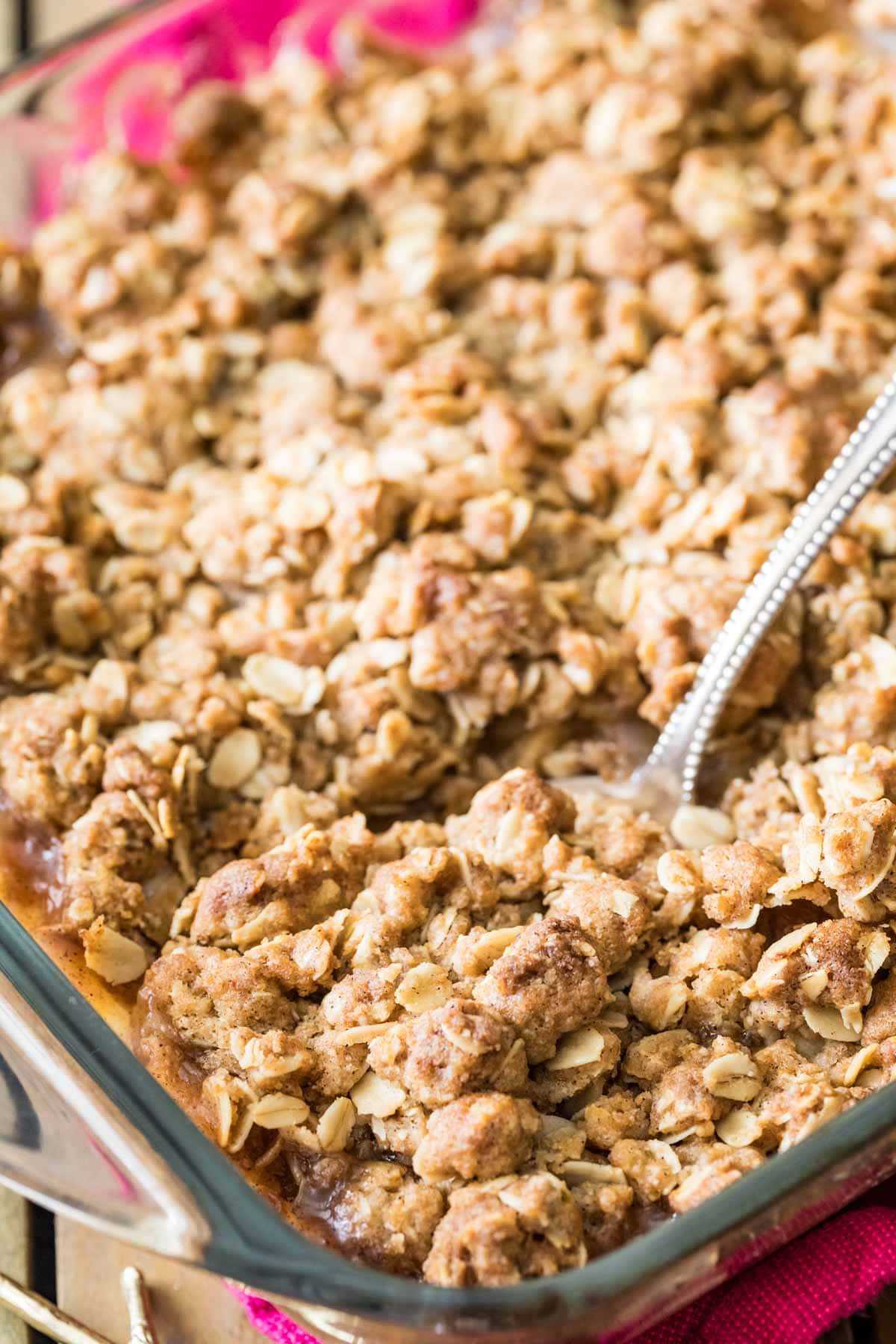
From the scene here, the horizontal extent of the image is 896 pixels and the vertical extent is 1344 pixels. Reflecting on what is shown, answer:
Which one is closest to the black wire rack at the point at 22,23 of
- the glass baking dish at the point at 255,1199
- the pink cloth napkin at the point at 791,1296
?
the glass baking dish at the point at 255,1199

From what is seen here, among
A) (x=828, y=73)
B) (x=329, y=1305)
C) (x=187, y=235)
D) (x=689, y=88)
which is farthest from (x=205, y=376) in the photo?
(x=329, y=1305)

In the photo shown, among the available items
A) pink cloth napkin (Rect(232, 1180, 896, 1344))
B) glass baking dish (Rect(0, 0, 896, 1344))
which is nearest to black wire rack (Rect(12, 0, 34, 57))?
glass baking dish (Rect(0, 0, 896, 1344))

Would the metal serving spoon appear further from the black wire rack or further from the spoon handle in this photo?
the black wire rack

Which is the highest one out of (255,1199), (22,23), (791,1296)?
(22,23)

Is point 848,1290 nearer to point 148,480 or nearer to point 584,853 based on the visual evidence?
point 584,853

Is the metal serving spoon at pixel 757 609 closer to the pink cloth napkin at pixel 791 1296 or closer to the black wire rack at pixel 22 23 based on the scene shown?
the pink cloth napkin at pixel 791 1296

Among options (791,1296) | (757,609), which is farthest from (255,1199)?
(757,609)

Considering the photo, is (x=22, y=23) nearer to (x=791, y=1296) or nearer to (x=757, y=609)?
(x=757, y=609)
